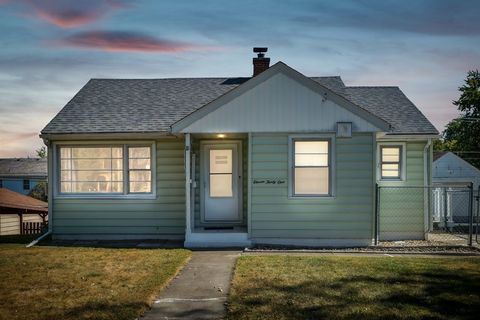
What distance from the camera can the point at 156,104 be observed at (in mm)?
15609

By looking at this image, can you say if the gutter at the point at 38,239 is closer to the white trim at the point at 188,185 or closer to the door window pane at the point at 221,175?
the white trim at the point at 188,185

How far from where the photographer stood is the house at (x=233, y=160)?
12656mm

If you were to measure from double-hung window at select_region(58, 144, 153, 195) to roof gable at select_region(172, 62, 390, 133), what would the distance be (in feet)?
6.97

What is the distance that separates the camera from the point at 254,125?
1274 cm

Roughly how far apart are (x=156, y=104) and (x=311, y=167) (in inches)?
228

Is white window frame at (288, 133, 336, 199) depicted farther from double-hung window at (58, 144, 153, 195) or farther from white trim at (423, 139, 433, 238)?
double-hung window at (58, 144, 153, 195)

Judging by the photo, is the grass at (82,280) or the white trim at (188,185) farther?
the white trim at (188,185)

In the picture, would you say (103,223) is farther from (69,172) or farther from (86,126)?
(86,126)

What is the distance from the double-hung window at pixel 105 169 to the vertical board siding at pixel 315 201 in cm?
352

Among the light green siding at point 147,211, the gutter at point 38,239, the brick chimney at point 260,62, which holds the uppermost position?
the brick chimney at point 260,62

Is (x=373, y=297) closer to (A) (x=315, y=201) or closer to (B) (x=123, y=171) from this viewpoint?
(A) (x=315, y=201)

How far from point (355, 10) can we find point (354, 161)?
13.2 ft

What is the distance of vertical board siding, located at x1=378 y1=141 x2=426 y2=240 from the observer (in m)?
14.6

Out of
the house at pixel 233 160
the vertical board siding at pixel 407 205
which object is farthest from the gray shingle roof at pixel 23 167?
the vertical board siding at pixel 407 205
